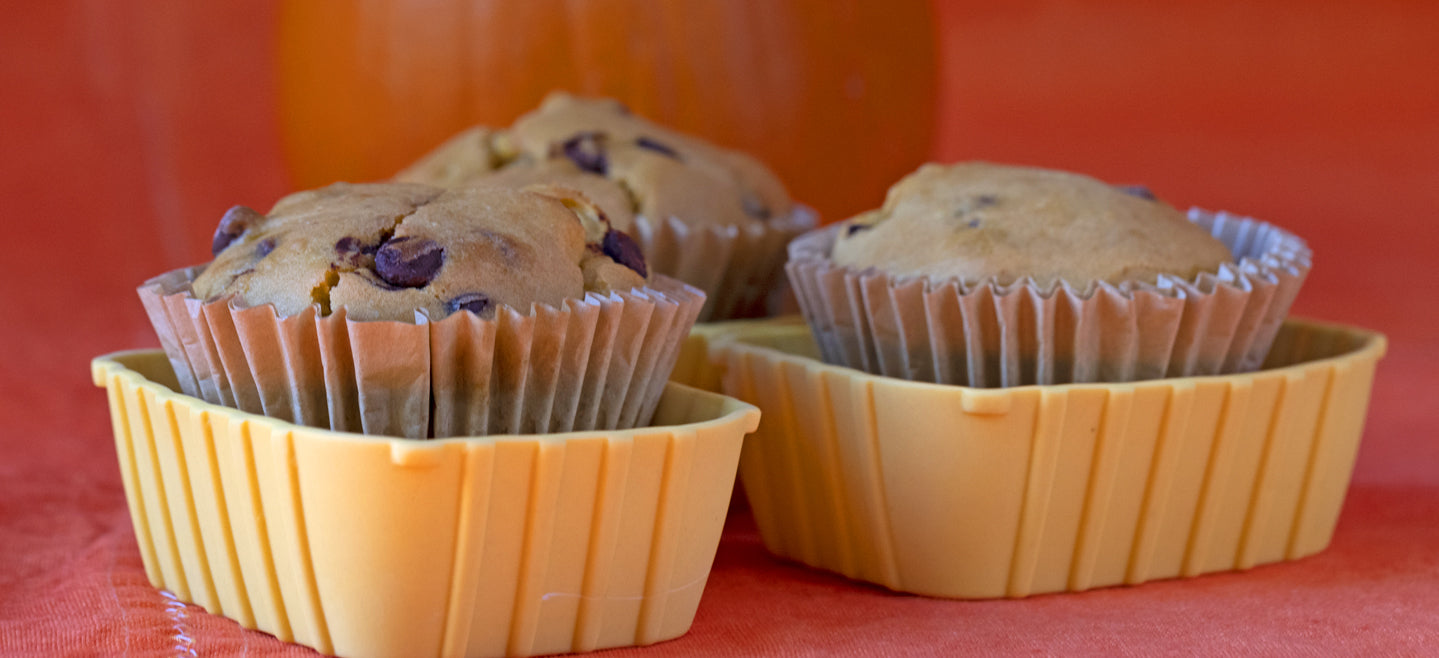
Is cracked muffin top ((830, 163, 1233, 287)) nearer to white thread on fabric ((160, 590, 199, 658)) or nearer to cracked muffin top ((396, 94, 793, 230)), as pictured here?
cracked muffin top ((396, 94, 793, 230))

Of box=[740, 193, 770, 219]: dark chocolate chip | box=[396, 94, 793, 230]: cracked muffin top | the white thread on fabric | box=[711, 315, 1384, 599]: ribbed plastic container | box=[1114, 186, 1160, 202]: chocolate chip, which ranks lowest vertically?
the white thread on fabric

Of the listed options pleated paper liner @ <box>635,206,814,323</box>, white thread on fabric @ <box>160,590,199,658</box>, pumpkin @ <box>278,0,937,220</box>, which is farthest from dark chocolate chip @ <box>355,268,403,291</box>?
pumpkin @ <box>278,0,937,220</box>

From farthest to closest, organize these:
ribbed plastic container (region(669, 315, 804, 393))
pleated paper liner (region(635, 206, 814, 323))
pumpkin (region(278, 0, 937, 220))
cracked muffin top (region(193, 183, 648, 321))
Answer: pumpkin (region(278, 0, 937, 220)) < pleated paper liner (region(635, 206, 814, 323)) < ribbed plastic container (region(669, 315, 804, 393)) < cracked muffin top (region(193, 183, 648, 321))

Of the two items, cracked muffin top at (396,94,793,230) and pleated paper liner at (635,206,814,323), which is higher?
cracked muffin top at (396,94,793,230)

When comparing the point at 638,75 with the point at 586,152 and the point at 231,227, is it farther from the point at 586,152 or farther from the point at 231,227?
the point at 231,227

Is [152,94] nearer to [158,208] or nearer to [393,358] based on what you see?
[158,208]

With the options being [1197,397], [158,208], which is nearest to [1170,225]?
[1197,397]

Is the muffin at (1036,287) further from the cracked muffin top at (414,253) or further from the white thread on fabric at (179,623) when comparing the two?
the white thread on fabric at (179,623)

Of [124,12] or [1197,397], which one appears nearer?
[1197,397]
